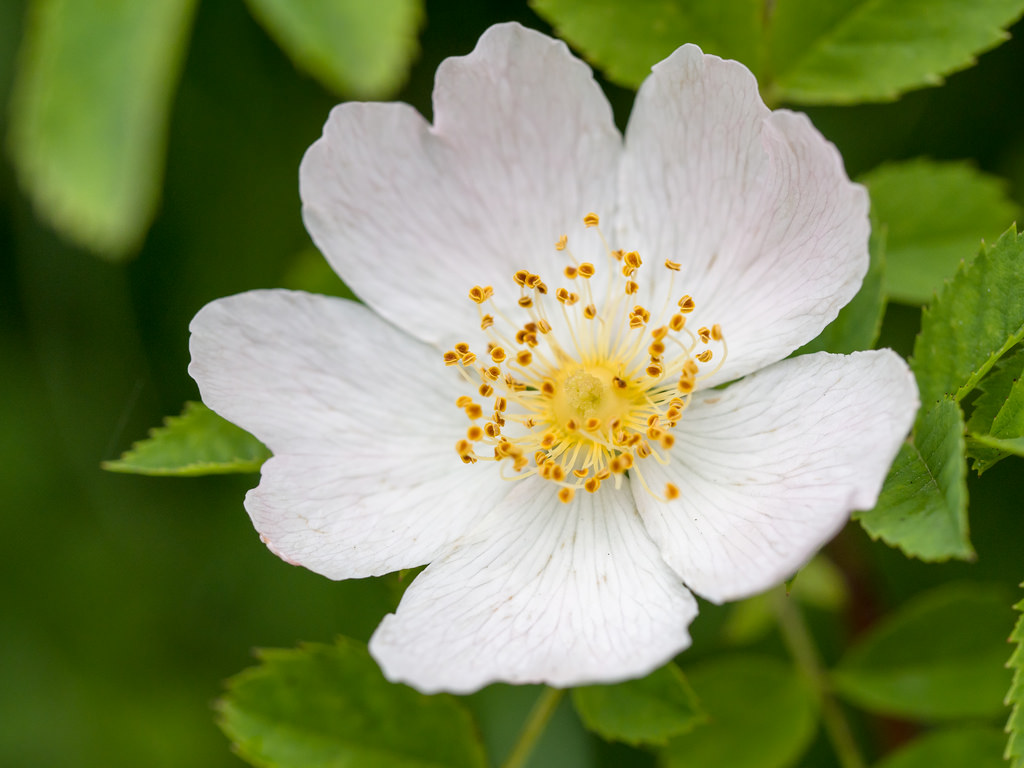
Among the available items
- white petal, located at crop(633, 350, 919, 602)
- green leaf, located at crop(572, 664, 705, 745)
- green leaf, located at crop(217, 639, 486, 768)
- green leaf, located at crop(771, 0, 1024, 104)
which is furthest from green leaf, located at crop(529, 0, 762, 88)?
green leaf, located at crop(217, 639, 486, 768)

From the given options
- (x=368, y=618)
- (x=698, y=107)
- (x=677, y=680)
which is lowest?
(x=368, y=618)

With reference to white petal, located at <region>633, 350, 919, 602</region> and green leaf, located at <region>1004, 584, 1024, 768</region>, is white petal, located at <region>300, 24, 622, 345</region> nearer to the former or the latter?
white petal, located at <region>633, 350, 919, 602</region>

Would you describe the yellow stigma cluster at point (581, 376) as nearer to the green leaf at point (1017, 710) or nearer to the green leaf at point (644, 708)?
the green leaf at point (644, 708)

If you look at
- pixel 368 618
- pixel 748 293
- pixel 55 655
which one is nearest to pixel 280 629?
pixel 368 618

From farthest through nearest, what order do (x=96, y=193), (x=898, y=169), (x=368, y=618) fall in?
(x=368, y=618), (x=96, y=193), (x=898, y=169)

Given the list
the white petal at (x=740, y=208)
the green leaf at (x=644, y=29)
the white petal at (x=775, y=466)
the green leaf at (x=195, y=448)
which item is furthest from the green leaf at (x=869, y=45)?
the green leaf at (x=195, y=448)

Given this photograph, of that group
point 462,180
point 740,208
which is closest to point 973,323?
point 740,208

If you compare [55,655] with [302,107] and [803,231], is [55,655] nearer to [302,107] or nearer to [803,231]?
[302,107]
